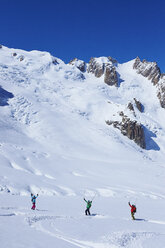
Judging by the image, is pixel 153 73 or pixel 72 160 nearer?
pixel 72 160

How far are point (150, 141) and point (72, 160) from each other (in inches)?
1623

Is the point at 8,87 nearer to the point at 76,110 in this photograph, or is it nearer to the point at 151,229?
the point at 76,110

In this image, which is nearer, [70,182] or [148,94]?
[70,182]

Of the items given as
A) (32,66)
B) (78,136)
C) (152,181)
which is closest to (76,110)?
(78,136)

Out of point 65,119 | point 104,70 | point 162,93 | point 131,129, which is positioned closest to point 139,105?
point 162,93

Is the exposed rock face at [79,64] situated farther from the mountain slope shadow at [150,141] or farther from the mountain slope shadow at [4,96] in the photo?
the mountain slope shadow at [4,96]

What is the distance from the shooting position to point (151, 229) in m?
12.3

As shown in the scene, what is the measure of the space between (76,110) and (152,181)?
42.6 metres

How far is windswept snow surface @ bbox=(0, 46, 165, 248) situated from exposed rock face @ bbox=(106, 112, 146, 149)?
2.32m

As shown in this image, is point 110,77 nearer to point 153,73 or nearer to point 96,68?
point 96,68

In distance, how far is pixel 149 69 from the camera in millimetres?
115875

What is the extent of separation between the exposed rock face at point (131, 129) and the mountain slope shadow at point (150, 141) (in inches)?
101

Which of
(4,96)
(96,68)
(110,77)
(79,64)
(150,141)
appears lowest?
(150,141)

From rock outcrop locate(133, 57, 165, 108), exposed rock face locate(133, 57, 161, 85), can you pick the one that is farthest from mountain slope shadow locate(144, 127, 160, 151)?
exposed rock face locate(133, 57, 161, 85)
